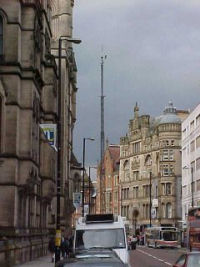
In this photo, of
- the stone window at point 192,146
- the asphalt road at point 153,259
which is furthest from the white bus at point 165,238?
the asphalt road at point 153,259

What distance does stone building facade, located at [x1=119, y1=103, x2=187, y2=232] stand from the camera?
121 meters

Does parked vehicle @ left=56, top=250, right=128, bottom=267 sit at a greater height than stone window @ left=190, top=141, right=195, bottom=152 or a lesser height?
lesser

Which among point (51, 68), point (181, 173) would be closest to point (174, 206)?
point (181, 173)

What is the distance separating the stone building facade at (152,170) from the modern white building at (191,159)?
10873mm

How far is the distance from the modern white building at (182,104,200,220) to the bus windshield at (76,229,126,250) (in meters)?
67.1

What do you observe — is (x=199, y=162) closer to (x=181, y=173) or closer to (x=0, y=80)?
Result: (x=181, y=173)

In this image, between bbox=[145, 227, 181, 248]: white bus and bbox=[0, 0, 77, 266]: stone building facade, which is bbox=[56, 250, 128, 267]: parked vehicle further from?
bbox=[145, 227, 181, 248]: white bus

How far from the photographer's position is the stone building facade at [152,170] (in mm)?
121188

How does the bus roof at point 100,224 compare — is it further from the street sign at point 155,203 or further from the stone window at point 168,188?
the stone window at point 168,188

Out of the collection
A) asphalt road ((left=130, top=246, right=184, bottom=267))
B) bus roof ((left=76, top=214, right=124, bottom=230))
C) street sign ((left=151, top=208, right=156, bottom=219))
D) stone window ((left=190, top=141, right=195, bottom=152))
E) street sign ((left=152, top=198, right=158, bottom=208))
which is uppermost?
stone window ((left=190, top=141, right=195, bottom=152))

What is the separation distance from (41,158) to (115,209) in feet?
335

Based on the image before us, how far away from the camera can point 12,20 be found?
3516cm

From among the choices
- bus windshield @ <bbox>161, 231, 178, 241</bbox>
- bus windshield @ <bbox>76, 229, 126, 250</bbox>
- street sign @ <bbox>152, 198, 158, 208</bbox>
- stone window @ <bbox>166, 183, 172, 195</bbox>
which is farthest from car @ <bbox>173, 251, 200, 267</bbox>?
stone window @ <bbox>166, 183, 172, 195</bbox>

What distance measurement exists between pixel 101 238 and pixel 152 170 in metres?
103
